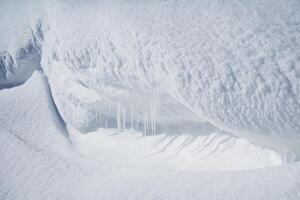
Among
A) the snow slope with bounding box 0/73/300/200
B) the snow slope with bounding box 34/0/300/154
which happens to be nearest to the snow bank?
the snow slope with bounding box 0/73/300/200

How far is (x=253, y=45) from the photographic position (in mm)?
732

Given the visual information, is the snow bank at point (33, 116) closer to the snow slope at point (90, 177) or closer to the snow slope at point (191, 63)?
the snow slope at point (90, 177)

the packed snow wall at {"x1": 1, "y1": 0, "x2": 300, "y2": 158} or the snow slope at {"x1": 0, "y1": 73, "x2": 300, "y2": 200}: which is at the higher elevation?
the packed snow wall at {"x1": 1, "y1": 0, "x2": 300, "y2": 158}

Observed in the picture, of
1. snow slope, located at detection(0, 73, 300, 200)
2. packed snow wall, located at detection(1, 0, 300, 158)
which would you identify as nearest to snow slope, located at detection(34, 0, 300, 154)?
packed snow wall, located at detection(1, 0, 300, 158)

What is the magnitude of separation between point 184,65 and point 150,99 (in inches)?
9.4

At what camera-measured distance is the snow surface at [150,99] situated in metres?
0.71

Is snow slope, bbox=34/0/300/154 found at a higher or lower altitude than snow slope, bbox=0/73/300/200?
higher

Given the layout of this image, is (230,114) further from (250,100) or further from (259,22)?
(259,22)

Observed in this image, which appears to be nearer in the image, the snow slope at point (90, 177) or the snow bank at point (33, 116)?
the snow slope at point (90, 177)

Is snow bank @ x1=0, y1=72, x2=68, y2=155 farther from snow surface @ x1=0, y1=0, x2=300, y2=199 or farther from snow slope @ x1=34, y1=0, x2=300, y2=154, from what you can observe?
snow slope @ x1=34, y1=0, x2=300, y2=154

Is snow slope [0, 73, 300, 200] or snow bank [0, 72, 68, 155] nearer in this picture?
snow slope [0, 73, 300, 200]

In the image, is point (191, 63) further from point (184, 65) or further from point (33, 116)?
point (33, 116)

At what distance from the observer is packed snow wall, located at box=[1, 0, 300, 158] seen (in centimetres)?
72

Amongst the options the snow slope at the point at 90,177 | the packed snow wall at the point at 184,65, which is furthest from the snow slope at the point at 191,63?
the snow slope at the point at 90,177
